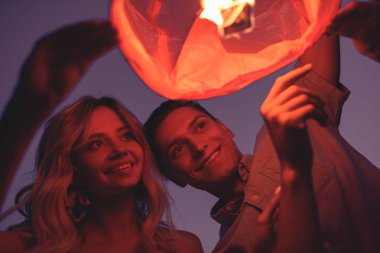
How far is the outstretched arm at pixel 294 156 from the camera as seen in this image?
85cm

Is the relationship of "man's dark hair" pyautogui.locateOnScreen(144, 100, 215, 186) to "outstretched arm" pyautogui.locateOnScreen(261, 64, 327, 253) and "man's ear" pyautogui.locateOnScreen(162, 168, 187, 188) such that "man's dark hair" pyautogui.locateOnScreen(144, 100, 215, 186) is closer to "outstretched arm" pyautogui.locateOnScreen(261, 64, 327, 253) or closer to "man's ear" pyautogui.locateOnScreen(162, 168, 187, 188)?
"man's ear" pyautogui.locateOnScreen(162, 168, 187, 188)

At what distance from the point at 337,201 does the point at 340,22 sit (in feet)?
1.57

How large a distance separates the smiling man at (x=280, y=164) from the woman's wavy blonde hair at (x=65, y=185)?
101mm

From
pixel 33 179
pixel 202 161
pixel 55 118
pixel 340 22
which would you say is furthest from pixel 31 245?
pixel 340 22

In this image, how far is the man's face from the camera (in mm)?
1418

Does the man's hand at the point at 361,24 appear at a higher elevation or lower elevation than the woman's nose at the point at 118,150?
higher

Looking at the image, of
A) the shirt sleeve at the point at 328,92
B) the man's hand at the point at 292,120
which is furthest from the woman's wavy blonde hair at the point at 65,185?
the man's hand at the point at 292,120

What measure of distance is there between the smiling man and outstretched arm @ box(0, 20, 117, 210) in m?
0.39

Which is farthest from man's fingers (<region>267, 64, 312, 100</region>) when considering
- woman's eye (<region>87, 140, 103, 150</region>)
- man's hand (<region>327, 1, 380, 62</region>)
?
woman's eye (<region>87, 140, 103, 150</region>)

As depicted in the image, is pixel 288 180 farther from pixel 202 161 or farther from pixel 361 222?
pixel 202 161

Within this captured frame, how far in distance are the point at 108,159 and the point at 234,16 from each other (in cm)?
82

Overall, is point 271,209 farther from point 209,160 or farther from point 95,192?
point 95,192

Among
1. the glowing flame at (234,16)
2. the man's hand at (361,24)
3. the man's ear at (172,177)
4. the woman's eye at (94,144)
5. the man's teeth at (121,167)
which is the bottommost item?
the man's ear at (172,177)

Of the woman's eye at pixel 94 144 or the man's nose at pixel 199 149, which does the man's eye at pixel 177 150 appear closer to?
the man's nose at pixel 199 149
